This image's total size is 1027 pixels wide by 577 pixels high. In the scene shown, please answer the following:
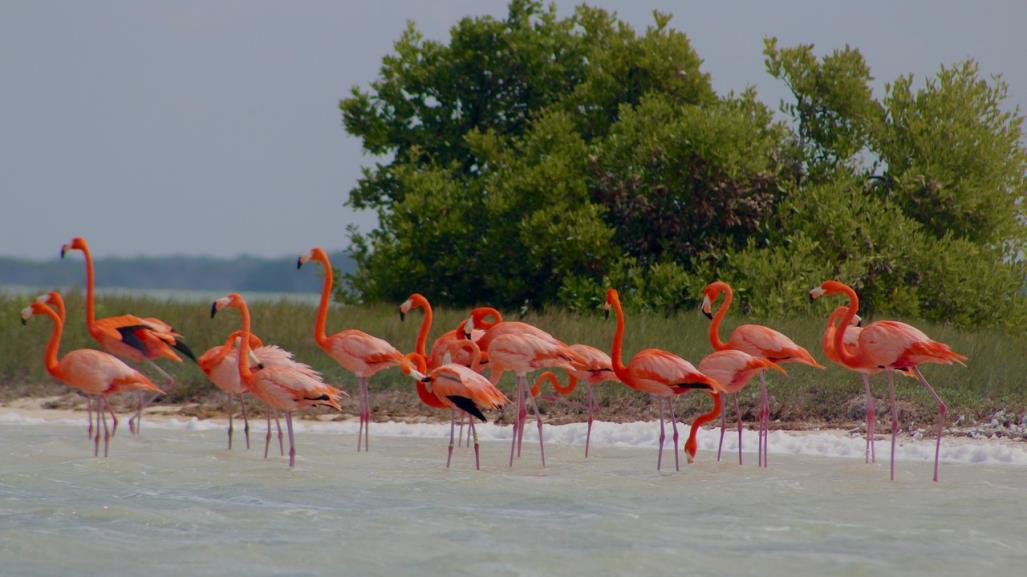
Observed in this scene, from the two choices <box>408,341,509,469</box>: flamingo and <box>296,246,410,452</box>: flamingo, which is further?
<box>296,246,410,452</box>: flamingo

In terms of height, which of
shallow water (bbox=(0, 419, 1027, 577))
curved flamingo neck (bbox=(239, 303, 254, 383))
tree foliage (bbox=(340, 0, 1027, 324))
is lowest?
shallow water (bbox=(0, 419, 1027, 577))

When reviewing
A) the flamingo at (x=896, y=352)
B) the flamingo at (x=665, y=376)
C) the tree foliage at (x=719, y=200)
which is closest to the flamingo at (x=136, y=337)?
the flamingo at (x=665, y=376)

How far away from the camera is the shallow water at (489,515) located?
20.4ft

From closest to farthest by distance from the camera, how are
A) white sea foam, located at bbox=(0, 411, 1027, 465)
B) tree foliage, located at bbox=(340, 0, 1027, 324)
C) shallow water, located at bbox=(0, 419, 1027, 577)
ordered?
1. shallow water, located at bbox=(0, 419, 1027, 577)
2. white sea foam, located at bbox=(0, 411, 1027, 465)
3. tree foliage, located at bbox=(340, 0, 1027, 324)

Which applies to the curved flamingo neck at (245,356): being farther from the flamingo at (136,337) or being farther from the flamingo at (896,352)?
the flamingo at (896,352)

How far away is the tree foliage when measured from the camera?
1828 cm

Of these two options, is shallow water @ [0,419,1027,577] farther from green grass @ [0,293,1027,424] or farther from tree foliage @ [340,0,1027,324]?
tree foliage @ [340,0,1027,324]

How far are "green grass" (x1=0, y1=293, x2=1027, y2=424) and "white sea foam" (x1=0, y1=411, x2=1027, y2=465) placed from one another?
2.40 feet

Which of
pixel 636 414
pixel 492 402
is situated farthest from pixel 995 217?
pixel 492 402

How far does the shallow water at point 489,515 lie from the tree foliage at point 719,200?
863 centimetres

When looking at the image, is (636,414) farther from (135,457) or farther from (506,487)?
(135,457)

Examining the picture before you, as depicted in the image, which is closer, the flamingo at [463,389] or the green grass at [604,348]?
the flamingo at [463,389]

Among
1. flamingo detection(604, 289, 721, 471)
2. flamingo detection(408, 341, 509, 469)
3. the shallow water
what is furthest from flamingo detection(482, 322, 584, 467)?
the shallow water

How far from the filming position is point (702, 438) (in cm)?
1061
